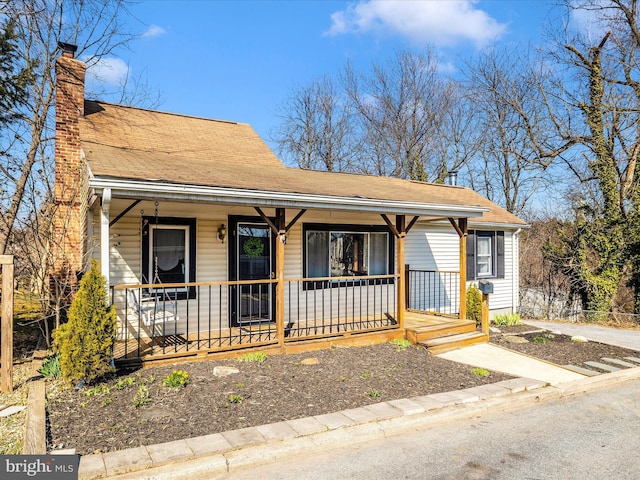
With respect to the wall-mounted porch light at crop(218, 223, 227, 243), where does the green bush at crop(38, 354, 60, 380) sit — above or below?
below

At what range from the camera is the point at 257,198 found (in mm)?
6543

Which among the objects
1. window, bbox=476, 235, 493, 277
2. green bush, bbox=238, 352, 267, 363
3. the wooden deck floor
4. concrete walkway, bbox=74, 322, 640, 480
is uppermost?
window, bbox=476, 235, 493, 277

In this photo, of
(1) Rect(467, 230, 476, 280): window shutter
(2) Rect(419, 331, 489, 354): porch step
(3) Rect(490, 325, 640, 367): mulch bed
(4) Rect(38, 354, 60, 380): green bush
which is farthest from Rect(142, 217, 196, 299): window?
(1) Rect(467, 230, 476, 280): window shutter

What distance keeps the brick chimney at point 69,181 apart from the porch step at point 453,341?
6.35 metres

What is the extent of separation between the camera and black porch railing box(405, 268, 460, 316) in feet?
37.5

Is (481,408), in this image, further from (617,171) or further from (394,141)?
(394,141)

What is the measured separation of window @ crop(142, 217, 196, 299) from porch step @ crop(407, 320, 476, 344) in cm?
430

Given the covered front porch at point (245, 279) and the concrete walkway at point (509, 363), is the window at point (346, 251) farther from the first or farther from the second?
the concrete walkway at point (509, 363)

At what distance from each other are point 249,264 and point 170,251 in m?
1.56

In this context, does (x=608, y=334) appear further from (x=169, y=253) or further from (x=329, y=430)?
(x=169, y=253)

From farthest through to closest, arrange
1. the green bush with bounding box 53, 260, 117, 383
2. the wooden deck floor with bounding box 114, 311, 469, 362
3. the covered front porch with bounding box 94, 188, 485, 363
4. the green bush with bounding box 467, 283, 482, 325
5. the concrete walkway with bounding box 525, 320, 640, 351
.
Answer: the green bush with bounding box 467, 283, 482, 325 < the concrete walkway with bounding box 525, 320, 640, 351 < the covered front porch with bounding box 94, 188, 485, 363 < the wooden deck floor with bounding box 114, 311, 469, 362 < the green bush with bounding box 53, 260, 117, 383

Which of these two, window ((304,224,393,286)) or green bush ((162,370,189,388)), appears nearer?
green bush ((162,370,189,388))

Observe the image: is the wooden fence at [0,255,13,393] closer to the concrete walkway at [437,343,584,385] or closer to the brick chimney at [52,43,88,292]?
the brick chimney at [52,43,88,292]

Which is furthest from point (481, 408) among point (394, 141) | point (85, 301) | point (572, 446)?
point (394, 141)
